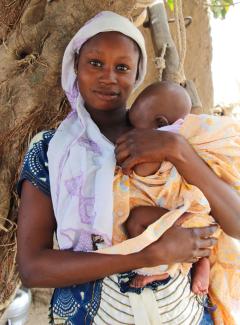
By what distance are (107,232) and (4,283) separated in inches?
32.3

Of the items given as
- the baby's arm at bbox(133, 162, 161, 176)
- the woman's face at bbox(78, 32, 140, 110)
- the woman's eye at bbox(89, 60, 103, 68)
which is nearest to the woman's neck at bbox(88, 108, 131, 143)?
the woman's face at bbox(78, 32, 140, 110)

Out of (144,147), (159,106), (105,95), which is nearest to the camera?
(144,147)

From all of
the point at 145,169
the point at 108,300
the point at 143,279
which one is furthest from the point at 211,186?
the point at 108,300

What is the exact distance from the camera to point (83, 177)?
4.42ft

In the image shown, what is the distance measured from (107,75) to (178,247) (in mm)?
542

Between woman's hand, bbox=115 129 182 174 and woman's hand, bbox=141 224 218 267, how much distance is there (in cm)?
20

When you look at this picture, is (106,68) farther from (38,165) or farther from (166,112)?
(38,165)

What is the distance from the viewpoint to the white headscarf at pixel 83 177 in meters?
1.30

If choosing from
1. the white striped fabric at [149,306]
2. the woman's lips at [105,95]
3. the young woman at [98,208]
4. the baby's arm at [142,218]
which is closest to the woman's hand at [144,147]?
the young woman at [98,208]

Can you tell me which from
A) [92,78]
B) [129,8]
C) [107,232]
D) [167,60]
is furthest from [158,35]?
[107,232]

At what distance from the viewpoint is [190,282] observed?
1.42 metres

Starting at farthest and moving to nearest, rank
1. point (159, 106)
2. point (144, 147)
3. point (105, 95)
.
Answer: point (105, 95) < point (159, 106) < point (144, 147)

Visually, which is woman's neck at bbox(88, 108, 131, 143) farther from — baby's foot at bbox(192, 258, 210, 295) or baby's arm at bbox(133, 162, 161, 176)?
baby's foot at bbox(192, 258, 210, 295)

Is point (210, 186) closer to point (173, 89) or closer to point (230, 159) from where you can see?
point (230, 159)
